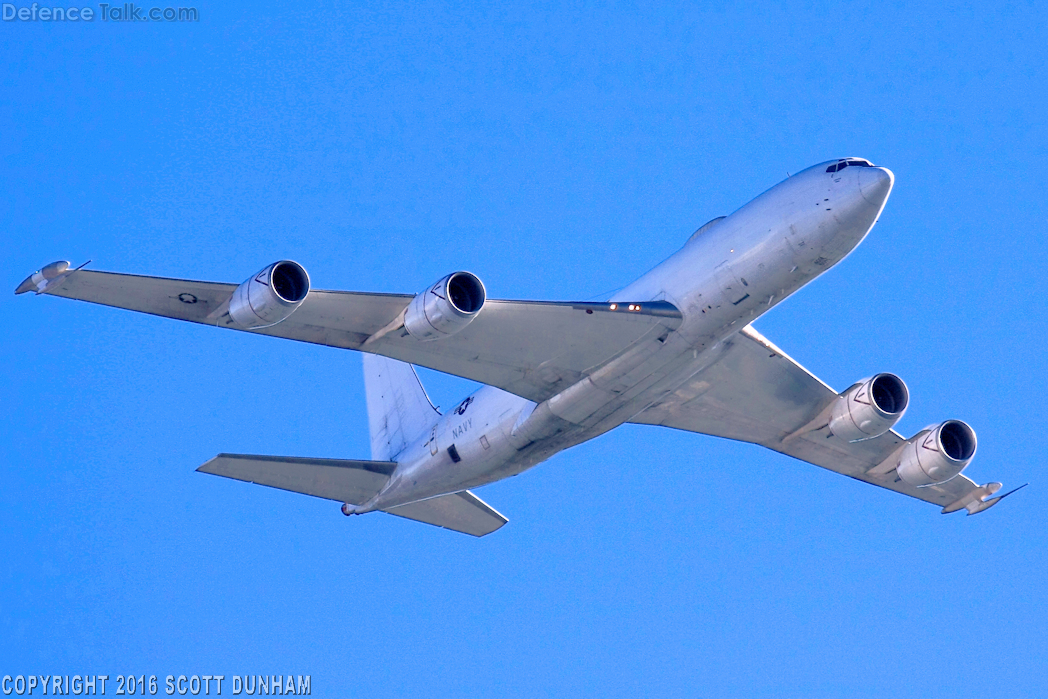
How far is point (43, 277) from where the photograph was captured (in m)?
27.4

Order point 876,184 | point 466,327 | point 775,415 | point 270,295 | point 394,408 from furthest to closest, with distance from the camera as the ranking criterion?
1. point 394,408
2. point 775,415
3. point 466,327
4. point 876,184
5. point 270,295

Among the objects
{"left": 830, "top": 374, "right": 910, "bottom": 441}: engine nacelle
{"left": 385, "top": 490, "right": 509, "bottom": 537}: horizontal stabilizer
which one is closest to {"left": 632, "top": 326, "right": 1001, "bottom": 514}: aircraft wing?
{"left": 830, "top": 374, "right": 910, "bottom": 441}: engine nacelle

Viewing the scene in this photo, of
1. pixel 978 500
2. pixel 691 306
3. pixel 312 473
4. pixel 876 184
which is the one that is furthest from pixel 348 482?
pixel 978 500

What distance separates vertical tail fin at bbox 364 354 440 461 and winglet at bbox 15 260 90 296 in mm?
13874

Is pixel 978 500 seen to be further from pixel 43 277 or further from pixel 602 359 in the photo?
pixel 43 277

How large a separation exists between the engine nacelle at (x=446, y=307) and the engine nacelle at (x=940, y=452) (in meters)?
16.3

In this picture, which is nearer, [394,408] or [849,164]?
[849,164]

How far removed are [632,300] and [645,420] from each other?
258 inches

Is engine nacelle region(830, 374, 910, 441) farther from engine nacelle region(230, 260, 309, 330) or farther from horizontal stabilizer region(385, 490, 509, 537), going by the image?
engine nacelle region(230, 260, 309, 330)

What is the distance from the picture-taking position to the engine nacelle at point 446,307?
2822 cm

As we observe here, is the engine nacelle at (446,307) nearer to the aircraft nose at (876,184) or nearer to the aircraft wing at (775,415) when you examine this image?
the aircraft wing at (775,415)

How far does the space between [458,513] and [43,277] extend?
1649 centimetres

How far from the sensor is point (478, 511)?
39.4 meters

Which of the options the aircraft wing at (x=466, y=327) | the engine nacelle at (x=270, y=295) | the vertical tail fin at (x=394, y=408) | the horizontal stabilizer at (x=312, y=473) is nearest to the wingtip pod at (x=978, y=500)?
the aircraft wing at (x=466, y=327)
